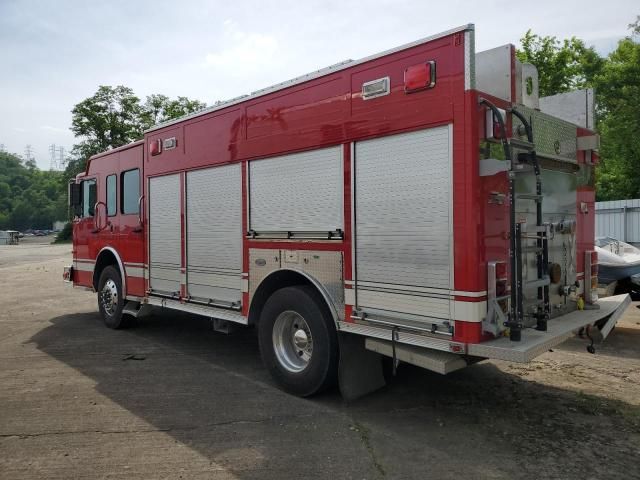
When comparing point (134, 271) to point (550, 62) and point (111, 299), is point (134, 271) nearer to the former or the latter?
point (111, 299)

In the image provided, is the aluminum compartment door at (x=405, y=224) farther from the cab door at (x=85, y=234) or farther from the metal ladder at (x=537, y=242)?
the cab door at (x=85, y=234)

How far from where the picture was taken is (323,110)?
15.5 ft

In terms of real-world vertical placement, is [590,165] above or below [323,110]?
below

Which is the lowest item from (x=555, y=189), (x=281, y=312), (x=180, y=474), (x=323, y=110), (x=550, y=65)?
(x=180, y=474)

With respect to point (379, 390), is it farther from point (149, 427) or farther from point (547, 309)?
point (149, 427)

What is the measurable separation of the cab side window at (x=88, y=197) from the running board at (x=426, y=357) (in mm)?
6421

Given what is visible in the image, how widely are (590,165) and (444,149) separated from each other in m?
2.45

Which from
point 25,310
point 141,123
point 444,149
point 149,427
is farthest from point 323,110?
point 141,123

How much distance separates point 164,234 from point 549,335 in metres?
4.88

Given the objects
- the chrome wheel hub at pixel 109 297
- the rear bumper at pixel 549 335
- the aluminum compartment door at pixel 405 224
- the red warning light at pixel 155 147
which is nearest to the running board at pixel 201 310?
the chrome wheel hub at pixel 109 297

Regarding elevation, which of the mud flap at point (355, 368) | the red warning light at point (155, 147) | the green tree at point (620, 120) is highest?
the green tree at point (620, 120)

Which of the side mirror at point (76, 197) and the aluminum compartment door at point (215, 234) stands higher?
the side mirror at point (76, 197)

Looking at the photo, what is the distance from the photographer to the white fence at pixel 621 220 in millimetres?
15693

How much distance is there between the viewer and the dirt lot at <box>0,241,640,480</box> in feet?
12.0
